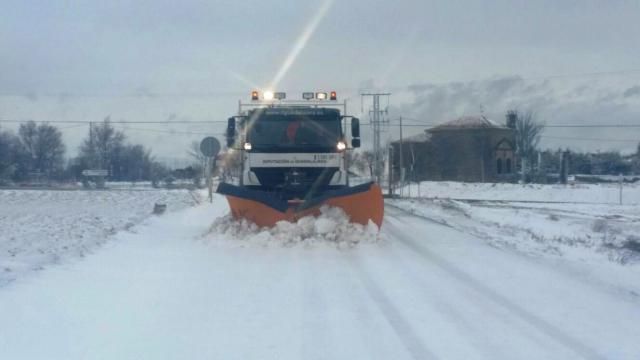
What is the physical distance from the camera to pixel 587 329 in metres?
7.70

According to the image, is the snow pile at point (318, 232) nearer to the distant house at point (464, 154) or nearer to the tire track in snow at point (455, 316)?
the tire track in snow at point (455, 316)

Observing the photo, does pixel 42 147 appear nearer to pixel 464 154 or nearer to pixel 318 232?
pixel 464 154

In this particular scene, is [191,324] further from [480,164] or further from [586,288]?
[480,164]

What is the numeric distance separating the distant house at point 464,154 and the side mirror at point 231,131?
77688mm

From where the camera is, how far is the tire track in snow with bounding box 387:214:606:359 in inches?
273

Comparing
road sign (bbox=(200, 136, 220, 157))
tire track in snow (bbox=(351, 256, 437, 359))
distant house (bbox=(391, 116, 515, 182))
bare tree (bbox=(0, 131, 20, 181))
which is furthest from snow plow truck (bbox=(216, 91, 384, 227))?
bare tree (bbox=(0, 131, 20, 181))

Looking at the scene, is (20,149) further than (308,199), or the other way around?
(20,149)

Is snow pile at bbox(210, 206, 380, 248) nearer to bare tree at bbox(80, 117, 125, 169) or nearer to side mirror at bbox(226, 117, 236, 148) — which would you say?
side mirror at bbox(226, 117, 236, 148)

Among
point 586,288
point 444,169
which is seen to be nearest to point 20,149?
point 444,169

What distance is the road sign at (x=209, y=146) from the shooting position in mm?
29031

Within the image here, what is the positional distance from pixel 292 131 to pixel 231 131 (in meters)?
1.39

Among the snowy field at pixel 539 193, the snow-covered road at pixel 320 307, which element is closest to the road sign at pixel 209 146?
the snow-covered road at pixel 320 307

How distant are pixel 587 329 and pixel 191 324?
152 inches

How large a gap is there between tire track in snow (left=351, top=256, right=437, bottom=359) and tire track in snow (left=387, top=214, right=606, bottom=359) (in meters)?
1.23
